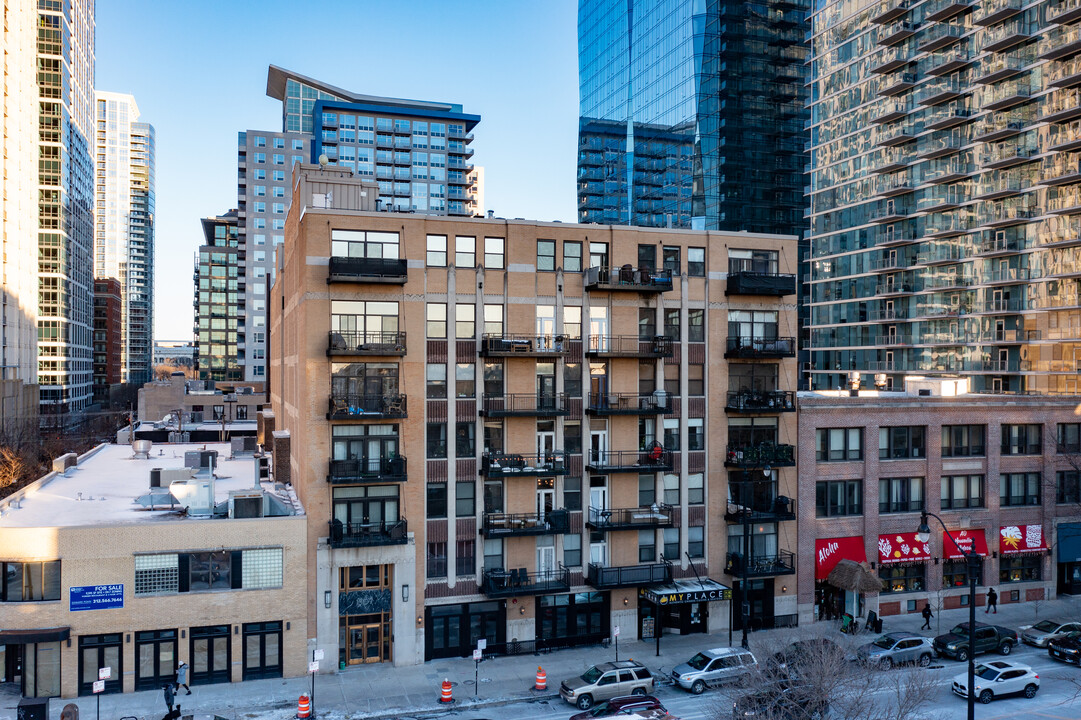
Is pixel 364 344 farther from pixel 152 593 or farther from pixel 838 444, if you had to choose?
pixel 838 444

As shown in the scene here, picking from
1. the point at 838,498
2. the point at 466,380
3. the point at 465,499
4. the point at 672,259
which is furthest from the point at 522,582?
the point at 838,498

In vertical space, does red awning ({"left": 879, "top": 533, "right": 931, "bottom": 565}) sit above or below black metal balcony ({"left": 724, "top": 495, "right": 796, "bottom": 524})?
below

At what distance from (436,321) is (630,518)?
46.4 ft

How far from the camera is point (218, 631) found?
35844 millimetres

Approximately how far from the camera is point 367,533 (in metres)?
38.1

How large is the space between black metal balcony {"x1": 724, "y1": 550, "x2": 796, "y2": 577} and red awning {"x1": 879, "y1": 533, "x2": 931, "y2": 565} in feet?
18.8

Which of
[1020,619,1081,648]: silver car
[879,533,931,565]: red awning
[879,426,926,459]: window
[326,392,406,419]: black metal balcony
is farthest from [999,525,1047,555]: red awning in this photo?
[326,392,406,419]: black metal balcony

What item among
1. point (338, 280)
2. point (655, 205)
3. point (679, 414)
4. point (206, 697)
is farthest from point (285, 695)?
point (655, 205)

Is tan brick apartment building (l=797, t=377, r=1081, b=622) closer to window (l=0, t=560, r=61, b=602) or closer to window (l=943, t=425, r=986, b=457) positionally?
window (l=943, t=425, r=986, b=457)

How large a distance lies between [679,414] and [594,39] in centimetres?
12605

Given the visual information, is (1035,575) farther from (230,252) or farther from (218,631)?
(230,252)

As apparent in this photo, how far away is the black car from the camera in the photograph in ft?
124

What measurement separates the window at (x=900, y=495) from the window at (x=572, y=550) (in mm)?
18177

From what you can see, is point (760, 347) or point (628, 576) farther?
point (760, 347)
